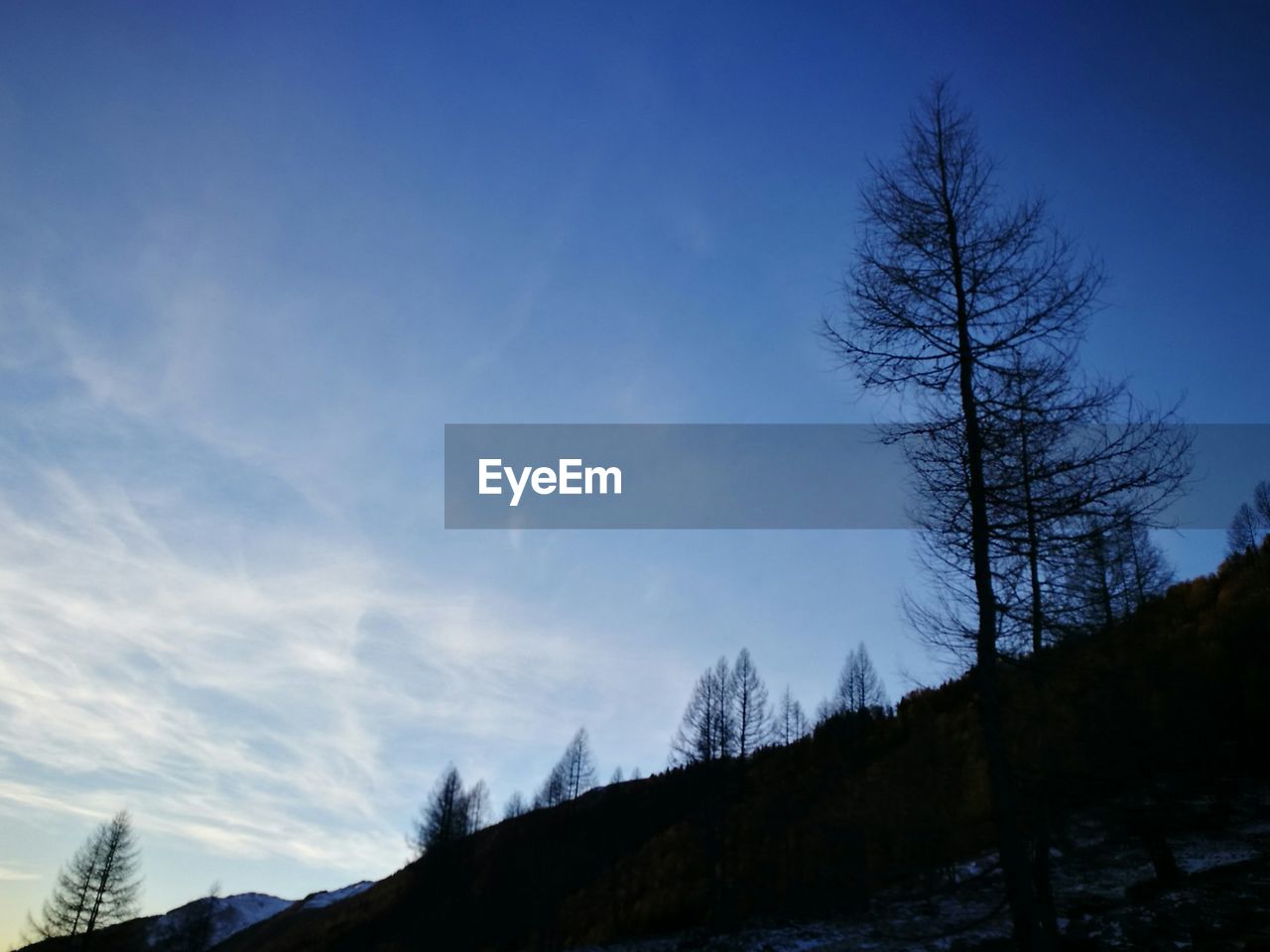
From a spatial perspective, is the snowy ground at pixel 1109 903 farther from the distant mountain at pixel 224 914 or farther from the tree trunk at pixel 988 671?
the distant mountain at pixel 224 914

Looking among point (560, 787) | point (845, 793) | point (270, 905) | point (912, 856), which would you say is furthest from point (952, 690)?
point (270, 905)

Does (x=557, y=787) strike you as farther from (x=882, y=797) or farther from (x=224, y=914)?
(x=224, y=914)

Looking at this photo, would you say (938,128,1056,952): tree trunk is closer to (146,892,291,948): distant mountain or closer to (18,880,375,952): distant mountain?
(18,880,375,952): distant mountain

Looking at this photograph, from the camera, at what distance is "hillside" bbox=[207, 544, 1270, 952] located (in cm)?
1834

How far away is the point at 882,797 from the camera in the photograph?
2881 centimetres

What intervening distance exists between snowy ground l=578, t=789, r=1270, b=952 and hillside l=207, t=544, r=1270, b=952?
625 mm

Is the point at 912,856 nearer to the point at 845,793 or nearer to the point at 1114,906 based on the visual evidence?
the point at 845,793

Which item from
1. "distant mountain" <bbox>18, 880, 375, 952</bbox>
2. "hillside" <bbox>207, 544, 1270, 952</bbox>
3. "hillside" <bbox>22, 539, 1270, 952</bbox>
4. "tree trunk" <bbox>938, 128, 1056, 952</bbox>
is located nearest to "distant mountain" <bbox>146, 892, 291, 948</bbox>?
"distant mountain" <bbox>18, 880, 375, 952</bbox>

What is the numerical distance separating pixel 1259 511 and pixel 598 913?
49.3 meters

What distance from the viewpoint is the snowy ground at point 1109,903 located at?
13.6 meters

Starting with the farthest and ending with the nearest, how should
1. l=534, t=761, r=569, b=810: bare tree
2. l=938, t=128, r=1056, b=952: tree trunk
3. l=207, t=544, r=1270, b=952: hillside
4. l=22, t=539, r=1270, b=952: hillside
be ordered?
l=534, t=761, r=569, b=810: bare tree → l=207, t=544, r=1270, b=952: hillside → l=22, t=539, r=1270, b=952: hillside → l=938, t=128, r=1056, b=952: tree trunk

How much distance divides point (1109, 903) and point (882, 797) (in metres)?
13.1

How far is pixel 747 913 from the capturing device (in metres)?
27.4

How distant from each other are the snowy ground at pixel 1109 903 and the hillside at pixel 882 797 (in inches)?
24.6
